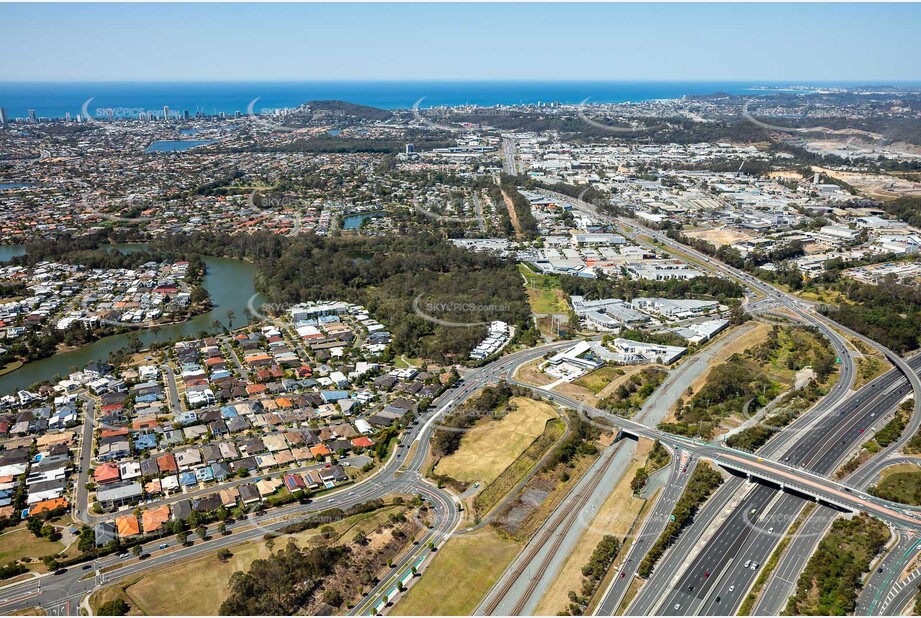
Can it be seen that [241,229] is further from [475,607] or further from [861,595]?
[861,595]

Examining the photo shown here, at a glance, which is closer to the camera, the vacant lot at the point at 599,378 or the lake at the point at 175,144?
the vacant lot at the point at 599,378

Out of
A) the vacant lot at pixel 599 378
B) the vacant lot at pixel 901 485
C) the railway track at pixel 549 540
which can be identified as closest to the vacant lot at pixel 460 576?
the railway track at pixel 549 540

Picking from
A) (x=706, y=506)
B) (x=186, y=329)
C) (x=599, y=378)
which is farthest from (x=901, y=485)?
(x=186, y=329)

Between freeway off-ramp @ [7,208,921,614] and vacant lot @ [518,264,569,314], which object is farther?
vacant lot @ [518,264,569,314]

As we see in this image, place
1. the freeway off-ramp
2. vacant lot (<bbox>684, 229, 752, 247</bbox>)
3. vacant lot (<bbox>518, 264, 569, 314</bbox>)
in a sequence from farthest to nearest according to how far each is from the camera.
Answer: vacant lot (<bbox>684, 229, 752, 247</bbox>), vacant lot (<bbox>518, 264, 569, 314</bbox>), the freeway off-ramp

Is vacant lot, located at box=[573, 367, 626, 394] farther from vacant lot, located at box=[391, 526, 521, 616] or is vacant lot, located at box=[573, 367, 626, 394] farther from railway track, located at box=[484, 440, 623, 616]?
vacant lot, located at box=[391, 526, 521, 616]

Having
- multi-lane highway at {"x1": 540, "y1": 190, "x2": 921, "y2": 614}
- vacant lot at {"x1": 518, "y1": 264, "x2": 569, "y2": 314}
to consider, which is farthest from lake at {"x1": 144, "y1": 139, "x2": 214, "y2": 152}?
multi-lane highway at {"x1": 540, "y1": 190, "x2": 921, "y2": 614}

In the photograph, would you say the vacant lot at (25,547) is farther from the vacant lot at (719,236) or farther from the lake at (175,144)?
the lake at (175,144)
